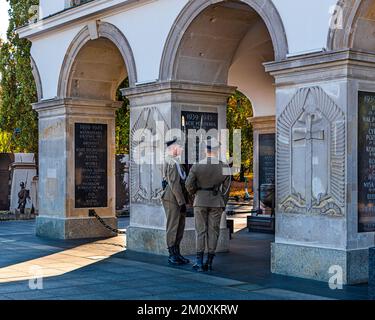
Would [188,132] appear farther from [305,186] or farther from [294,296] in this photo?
[294,296]

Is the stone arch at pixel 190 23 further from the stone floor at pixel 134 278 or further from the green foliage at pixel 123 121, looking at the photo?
the green foliage at pixel 123 121

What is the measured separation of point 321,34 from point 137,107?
4.59m

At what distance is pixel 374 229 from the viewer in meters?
9.70

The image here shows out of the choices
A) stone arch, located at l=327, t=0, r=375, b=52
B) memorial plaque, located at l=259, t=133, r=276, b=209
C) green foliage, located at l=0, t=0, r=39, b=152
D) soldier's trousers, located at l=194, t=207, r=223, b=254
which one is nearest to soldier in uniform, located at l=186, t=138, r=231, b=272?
soldier's trousers, located at l=194, t=207, r=223, b=254

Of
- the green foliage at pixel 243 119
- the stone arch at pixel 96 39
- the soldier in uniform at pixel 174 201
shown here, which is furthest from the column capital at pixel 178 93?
the green foliage at pixel 243 119

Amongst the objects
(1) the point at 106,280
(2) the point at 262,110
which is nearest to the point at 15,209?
(2) the point at 262,110

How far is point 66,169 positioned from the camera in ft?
50.9

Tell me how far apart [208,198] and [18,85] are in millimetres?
19357

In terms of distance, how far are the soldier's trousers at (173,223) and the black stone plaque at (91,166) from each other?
469 centimetres

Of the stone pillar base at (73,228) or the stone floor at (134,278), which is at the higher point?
the stone pillar base at (73,228)

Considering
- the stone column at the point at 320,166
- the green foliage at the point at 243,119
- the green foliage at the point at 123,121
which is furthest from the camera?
the green foliage at the point at 243,119

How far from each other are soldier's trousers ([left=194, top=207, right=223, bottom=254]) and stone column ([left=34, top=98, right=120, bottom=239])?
5.63 m

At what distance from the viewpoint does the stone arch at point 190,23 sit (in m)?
10.3
